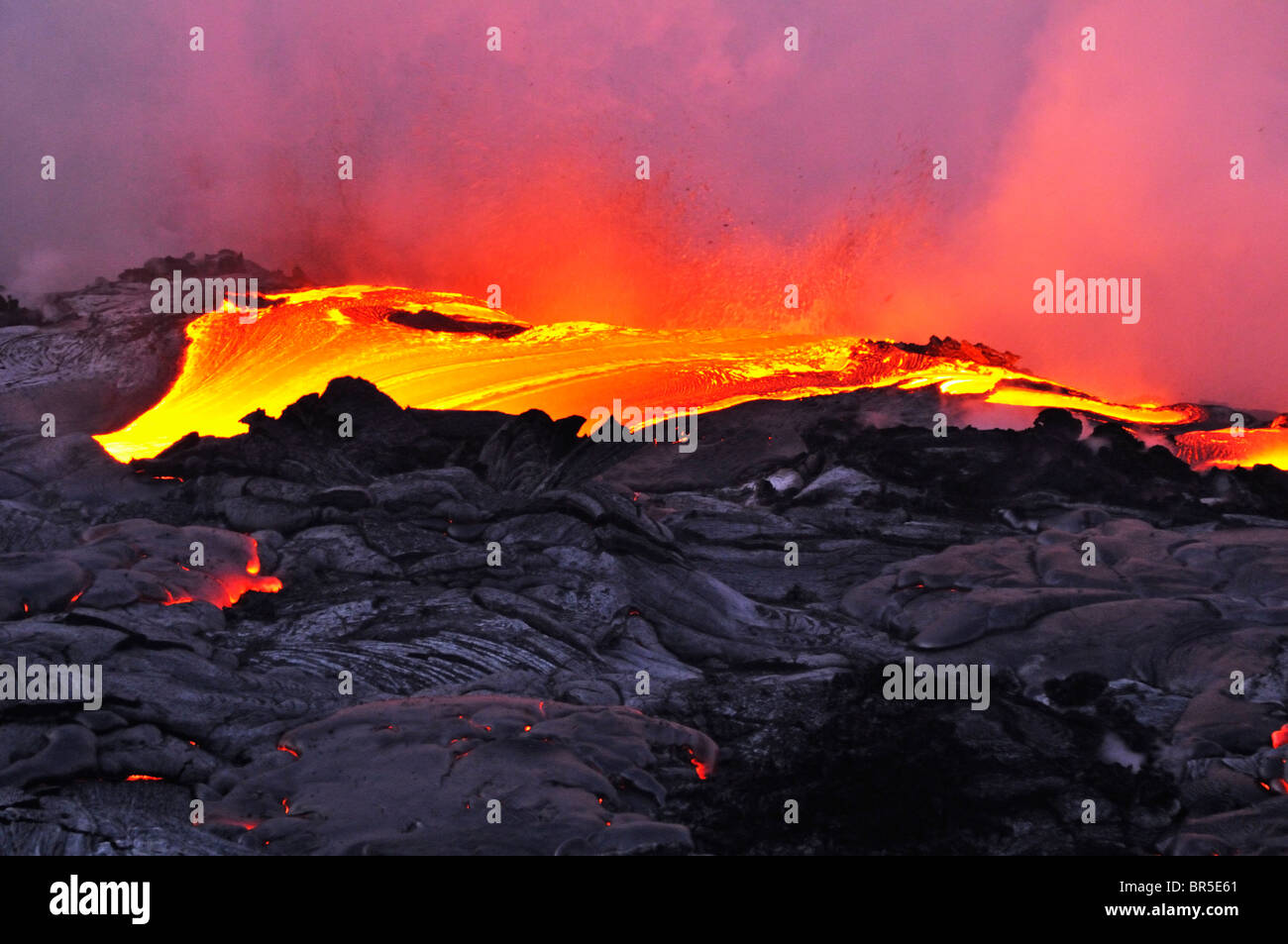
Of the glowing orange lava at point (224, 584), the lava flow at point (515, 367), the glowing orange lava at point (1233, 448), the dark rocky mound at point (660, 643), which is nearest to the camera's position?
the dark rocky mound at point (660, 643)

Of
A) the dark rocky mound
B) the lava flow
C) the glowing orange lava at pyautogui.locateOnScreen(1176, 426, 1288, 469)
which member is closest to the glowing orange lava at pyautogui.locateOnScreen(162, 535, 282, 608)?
the dark rocky mound

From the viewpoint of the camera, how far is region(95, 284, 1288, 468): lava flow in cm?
1549

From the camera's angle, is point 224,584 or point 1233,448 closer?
point 224,584

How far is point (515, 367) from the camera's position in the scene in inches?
659

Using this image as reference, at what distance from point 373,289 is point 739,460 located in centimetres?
715

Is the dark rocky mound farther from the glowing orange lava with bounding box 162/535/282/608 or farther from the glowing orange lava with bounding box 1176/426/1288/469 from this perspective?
the glowing orange lava with bounding box 1176/426/1288/469

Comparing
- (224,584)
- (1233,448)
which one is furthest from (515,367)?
(1233,448)

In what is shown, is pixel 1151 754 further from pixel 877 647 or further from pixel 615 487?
pixel 615 487

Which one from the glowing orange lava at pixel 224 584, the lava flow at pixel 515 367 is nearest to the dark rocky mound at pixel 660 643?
the glowing orange lava at pixel 224 584

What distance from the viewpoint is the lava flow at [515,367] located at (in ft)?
50.8

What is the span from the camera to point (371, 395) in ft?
47.9

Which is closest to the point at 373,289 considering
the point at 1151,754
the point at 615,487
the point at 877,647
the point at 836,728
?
the point at 615,487

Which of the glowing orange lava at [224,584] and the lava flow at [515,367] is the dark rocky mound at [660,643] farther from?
the lava flow at [515,367]

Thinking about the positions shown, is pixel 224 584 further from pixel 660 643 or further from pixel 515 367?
pixel 515 367
